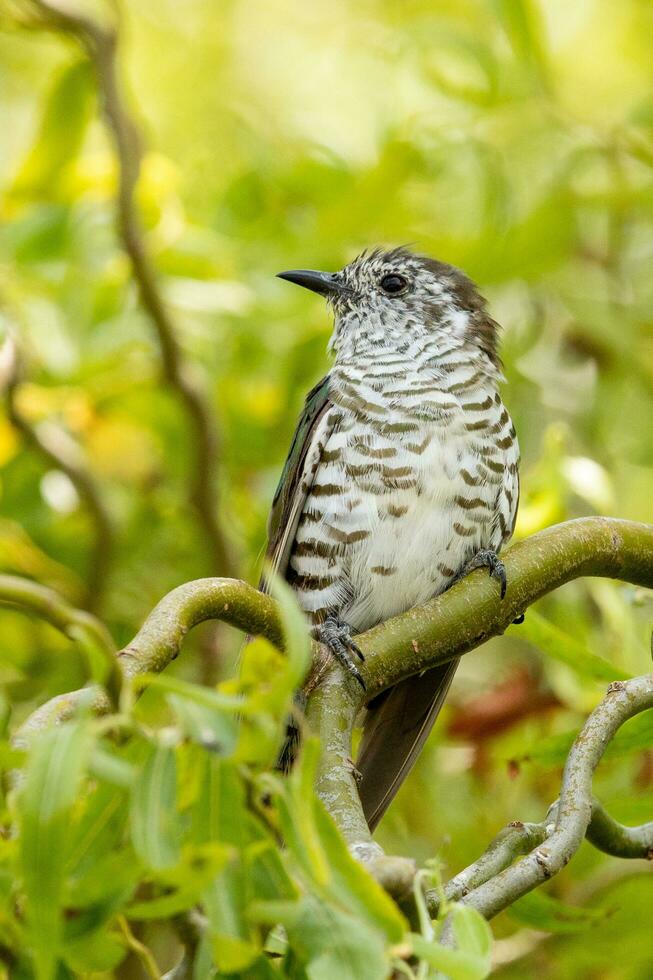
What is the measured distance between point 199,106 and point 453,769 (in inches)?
150

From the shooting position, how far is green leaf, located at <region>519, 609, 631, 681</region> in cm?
286

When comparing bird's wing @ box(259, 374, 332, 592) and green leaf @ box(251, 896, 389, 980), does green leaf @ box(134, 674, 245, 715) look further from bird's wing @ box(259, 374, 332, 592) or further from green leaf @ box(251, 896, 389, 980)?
bird's wing @ box(259, 374, 332, 592)

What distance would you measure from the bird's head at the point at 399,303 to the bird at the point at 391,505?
0.27 meters

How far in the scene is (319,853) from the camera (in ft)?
4.44

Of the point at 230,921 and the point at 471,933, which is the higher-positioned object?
the point at 471,933

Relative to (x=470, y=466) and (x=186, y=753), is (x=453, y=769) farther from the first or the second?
(x=186, y=753)

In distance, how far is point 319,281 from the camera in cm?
432

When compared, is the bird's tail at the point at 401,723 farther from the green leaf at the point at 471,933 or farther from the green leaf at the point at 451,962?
the green leaf at the point at 451,962

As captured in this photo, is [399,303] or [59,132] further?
[399,303]

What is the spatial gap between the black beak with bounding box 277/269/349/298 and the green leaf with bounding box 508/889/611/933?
2.35m

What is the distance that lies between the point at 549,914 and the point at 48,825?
151cm

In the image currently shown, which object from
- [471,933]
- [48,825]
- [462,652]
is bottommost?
[48,825]

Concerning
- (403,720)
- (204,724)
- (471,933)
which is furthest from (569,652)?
(204,724)

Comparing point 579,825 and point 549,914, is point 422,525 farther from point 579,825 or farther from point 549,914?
point 579,825
